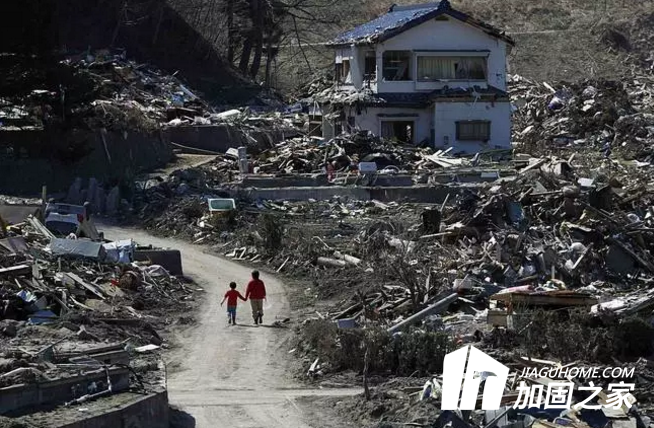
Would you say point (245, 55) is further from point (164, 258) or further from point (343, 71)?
point (164, 258)

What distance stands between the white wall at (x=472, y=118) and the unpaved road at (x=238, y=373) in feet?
59.2

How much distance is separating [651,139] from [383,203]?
1336 centimetres

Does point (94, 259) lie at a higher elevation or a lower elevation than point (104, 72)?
lower

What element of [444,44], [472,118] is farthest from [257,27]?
[472,118]

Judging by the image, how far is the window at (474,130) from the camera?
4109cm

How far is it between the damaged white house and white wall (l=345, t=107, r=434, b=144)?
0.03 metres

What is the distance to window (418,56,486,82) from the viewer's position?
4216 centimetres

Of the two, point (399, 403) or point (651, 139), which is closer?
point (399, 403)

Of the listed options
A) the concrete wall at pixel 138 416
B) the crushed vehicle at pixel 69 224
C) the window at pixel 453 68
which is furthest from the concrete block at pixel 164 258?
the window at pixel 453 68

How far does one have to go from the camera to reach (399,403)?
49.5 feet

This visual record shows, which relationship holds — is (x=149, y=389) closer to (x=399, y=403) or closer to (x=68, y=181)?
(x=399, y=403)

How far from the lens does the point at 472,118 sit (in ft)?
135

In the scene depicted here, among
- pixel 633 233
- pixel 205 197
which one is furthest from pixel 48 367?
pixel 205 197

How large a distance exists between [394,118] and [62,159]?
1251 centimetres
